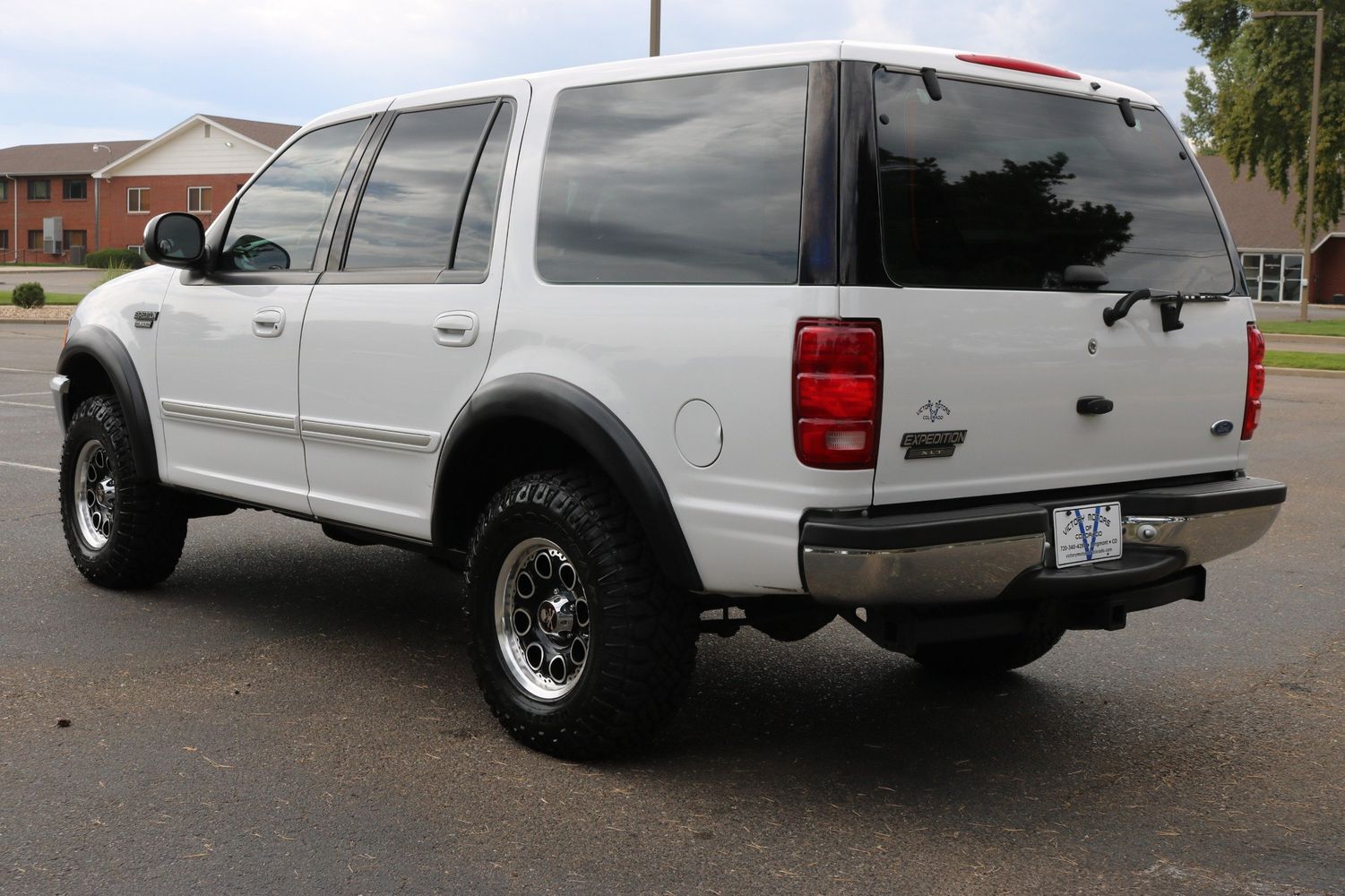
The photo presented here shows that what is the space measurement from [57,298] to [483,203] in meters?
34.9

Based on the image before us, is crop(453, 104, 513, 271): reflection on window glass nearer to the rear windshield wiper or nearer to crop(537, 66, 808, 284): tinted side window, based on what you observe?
crop(537, 66, 808, 284): tinted side window

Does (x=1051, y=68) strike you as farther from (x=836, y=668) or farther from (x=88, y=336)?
(x=88, y=336)

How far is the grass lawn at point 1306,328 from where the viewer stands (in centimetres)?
3297

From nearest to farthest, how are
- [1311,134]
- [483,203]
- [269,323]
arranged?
[483,203] < [269,323] < [1311,134]

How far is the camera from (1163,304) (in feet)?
14.0

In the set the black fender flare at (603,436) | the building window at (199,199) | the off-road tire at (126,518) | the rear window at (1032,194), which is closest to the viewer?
the rear window at (1032,194)

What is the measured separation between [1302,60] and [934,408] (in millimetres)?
41994

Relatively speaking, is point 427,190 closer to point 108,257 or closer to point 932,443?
point 932,443

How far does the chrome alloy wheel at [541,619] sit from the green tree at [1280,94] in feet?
133

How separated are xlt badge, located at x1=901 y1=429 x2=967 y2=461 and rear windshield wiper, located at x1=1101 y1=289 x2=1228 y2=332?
0.66 meters

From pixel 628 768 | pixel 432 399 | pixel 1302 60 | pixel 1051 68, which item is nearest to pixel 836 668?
pixel 628 768

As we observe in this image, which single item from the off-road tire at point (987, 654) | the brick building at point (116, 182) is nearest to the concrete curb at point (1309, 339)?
the off-road tire at point (987, 654)

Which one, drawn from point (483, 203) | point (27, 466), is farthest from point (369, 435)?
point (27, 466)

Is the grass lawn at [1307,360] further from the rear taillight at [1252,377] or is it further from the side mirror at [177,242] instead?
the side mirror at [177,242]
